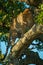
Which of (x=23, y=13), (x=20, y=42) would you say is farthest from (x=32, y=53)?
(x=23, y=13)

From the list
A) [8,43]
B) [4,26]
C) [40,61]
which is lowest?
[40,61]

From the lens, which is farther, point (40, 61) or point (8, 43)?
point (40, 61)

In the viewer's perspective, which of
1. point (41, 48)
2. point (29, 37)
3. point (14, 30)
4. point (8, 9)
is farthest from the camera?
point (41, 48)

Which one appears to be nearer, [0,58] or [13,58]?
[13,58]

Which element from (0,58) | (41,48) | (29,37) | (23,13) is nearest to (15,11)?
(23,13)

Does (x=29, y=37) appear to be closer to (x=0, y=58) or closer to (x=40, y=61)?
(x=0, y=58)

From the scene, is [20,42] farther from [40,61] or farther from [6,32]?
[40,61]

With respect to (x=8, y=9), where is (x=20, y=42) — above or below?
below

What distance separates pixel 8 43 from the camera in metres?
8.41

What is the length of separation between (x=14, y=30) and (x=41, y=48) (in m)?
2.37

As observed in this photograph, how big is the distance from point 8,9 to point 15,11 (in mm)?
393

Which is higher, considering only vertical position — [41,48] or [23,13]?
[23,13]

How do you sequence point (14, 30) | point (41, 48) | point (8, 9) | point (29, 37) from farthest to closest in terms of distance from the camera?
point (41, 48) < point (14, 30) < point (8, 9) < point (29, 37)

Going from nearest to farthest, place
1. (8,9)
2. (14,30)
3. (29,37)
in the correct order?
1. (29,37)
2. (8,9)
3. (14,30)
